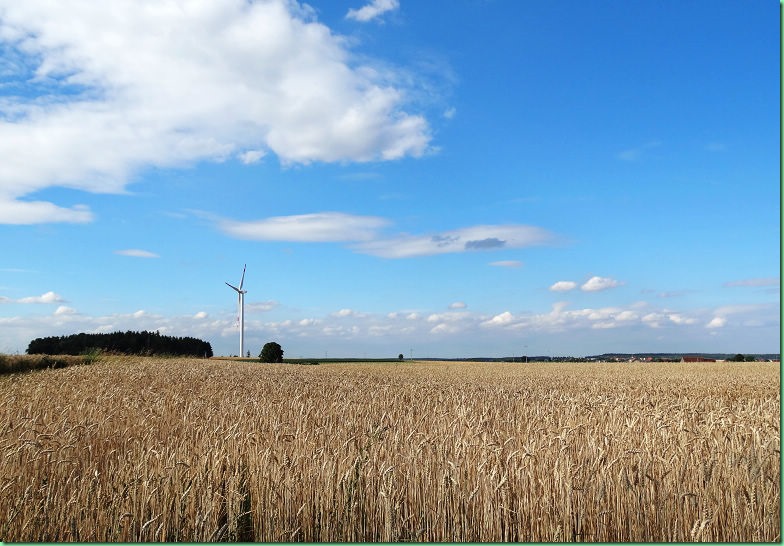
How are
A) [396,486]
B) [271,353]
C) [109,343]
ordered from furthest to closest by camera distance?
1. [109,343]
2. [271,353]
3. [396,486]

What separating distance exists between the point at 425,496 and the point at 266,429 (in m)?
4.25

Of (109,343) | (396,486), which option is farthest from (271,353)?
(396,486)

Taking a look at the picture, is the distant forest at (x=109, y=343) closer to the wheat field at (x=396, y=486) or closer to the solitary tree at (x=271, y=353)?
the solitary tree at (x=271, y=353)

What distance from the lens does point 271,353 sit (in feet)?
227

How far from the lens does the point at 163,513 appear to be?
5859 mm

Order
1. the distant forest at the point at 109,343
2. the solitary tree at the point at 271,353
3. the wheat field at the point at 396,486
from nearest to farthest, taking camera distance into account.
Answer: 1. the wheat field at the point at 396,486
2. the solitary tree at the point at 271,353
3. the distant forest at the point at 109,343

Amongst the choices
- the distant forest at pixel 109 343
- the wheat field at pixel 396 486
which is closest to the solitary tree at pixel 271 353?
the distant forest at pixel 109 343

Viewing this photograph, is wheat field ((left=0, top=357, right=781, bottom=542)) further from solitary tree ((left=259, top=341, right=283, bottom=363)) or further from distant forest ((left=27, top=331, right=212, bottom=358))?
distant forest ((left=27, top=331, right=212, bottom=358))

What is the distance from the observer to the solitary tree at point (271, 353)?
2707 inches

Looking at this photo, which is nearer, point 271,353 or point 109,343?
point 271,353

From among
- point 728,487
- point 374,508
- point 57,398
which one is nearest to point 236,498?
point 374,508

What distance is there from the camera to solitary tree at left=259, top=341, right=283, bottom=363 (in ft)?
226

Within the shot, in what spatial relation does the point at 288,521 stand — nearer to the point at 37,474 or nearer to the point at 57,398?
the point at 37,474

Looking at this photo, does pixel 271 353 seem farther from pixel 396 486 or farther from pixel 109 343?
pixel 396 486
